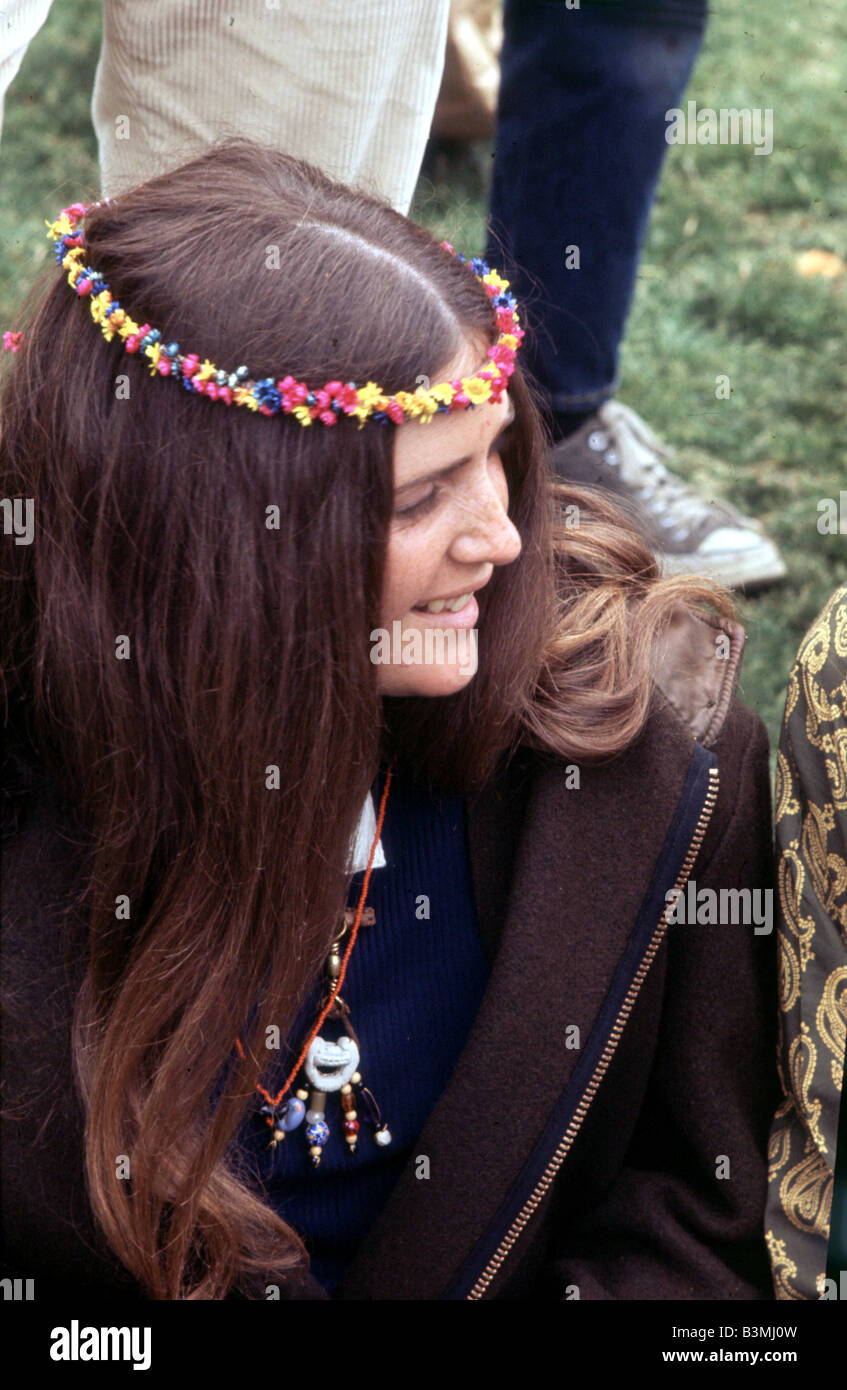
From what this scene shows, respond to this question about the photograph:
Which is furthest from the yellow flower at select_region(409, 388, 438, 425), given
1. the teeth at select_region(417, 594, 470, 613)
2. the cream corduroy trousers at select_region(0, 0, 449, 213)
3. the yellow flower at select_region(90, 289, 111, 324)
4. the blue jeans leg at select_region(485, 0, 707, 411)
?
the blue jeans leg at select_region(485, 0, 707, 411)

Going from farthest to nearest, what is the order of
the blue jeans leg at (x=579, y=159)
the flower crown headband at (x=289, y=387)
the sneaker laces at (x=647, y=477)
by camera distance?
the sneaker laces at (x=647, y=477), the blue jeans leg at (x=579, y=159), the flower crown headband at (x=289, y=387)

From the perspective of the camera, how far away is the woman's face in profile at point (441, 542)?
1463mm

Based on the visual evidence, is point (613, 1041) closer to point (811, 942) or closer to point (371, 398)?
point (811, 942)

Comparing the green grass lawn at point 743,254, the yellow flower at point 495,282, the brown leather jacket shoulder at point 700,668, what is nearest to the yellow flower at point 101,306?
the yellow flower at point 495,282

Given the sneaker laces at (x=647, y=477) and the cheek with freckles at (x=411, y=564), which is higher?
the sneaker laces at (x=647, y=477)

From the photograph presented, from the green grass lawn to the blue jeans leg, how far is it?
17 centimetres

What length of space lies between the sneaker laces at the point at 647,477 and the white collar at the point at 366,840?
1562mm

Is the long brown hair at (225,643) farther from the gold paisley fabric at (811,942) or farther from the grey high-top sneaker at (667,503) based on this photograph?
the grey high-top sneaker at (667,503)

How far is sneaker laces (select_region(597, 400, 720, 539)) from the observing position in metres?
3.14
